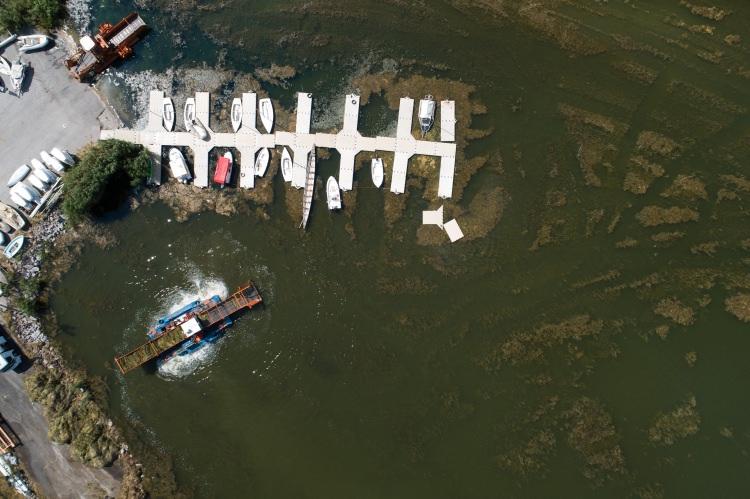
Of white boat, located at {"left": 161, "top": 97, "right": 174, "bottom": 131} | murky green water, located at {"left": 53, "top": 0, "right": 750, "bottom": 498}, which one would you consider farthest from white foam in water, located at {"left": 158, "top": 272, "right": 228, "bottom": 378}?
white boat, located at {"left": 161, "top": 97, "right": 174, "bottom": 131}

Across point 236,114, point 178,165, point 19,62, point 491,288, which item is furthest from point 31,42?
point 491,288

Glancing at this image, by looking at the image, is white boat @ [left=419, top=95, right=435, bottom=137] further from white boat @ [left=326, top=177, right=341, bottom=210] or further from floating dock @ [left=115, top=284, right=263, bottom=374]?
floating dock @ [left=115, top=284, right=263, bottom=374]

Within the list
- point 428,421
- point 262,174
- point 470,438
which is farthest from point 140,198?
point 470,438

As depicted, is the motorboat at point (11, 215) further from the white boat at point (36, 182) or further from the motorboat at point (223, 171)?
the motorboat at point (223, 171)

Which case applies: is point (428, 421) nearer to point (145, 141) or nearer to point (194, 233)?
point (194, 233)

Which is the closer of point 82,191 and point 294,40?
point 82,191

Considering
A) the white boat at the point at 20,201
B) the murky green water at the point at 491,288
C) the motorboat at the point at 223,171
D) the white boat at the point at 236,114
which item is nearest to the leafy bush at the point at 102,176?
the murky green water at the point at 491,288

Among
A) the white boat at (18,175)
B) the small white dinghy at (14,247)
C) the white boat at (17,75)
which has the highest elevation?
the white boat at (17,75)
